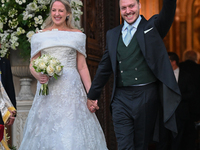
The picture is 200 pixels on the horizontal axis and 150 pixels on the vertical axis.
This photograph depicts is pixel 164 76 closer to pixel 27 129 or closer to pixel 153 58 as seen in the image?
pixel 153 58

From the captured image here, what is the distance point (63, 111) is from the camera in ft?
15.3

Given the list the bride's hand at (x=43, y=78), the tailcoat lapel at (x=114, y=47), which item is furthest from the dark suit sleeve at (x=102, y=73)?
the bride's hand at (x=43, y=78)

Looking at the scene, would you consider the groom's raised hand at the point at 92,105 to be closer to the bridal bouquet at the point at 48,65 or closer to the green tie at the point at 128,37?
the bridal bouquet at the point at 48,65

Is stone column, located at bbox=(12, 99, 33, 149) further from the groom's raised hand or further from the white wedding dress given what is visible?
the groom's raised hand

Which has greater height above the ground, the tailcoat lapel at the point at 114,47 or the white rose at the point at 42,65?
the tailcoat lapel at the point at 114,47

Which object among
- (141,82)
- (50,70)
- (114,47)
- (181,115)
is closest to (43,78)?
(50,70)

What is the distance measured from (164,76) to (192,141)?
13.4 feet

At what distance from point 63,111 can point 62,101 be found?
12cm

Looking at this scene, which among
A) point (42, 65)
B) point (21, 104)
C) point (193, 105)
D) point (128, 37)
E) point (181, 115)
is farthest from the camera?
point (193, 105)

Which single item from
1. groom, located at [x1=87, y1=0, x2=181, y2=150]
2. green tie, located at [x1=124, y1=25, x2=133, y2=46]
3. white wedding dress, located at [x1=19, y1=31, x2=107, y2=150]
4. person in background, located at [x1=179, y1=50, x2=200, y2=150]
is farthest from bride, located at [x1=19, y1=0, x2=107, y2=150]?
person in background, located at [x1=179, y1=50, x2=200, y2=150]

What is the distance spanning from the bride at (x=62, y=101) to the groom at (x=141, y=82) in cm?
82

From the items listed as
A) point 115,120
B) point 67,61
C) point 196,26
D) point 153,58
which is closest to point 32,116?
point 67,61

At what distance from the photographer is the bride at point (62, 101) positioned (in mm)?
4508

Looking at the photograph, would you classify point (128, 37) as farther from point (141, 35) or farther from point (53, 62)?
point (53, 62)
